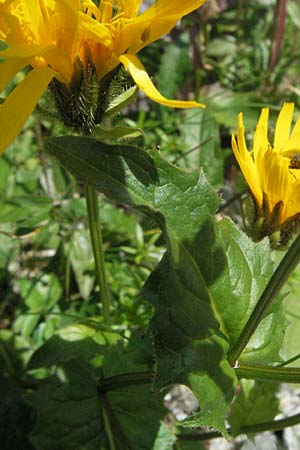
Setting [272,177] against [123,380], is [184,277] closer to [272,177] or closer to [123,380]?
[272,177]

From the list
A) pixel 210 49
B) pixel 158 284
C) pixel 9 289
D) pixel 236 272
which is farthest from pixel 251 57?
pixel 158 284

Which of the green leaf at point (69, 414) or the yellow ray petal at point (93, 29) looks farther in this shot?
the green leaf at point (69, 414)

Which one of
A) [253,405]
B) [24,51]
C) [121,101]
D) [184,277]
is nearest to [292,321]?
[253,405]

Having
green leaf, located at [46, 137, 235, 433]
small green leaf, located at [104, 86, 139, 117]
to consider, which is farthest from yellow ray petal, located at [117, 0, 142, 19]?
green leaf, located at [46, 137, 235, 433]

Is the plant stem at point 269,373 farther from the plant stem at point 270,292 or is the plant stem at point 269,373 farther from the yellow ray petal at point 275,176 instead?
the yellow ray petal at point 275,176

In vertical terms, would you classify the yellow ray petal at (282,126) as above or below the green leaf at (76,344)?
above

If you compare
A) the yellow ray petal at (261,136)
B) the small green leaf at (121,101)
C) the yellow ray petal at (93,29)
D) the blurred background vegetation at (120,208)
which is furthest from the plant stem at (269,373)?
the yellow ray petal at (93,29)

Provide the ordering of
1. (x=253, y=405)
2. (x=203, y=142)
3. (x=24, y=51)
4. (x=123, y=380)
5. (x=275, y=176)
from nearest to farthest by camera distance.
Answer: (x=24, y=51) < (x=275, y=176) < (x=123, y=380) < (x=253, y=405) < (x=203, y=142)

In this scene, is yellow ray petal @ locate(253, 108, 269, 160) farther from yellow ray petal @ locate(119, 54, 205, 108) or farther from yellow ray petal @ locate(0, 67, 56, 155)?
yellow ray petal @ locate(0, 67, 56, 155)
